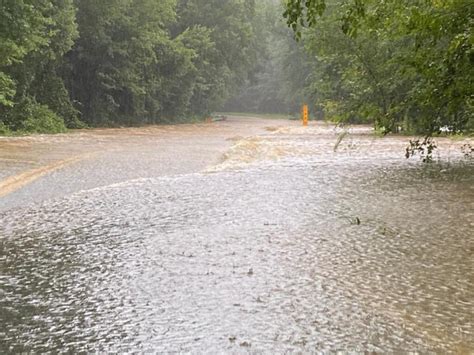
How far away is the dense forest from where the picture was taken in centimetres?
778

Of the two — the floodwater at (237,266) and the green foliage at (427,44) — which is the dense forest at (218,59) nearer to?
the green foliage at (427,44)

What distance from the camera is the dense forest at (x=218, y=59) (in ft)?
25.5

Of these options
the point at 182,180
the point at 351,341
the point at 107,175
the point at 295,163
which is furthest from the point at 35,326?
the point at 295,163

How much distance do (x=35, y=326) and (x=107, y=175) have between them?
9.76 m

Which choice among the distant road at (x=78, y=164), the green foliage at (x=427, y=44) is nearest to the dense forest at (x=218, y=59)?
the green foliage at (x=427, y=44)

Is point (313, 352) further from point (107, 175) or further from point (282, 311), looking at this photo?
point (107, 175)

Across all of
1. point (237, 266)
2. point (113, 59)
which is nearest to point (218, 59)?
point (113, 59)

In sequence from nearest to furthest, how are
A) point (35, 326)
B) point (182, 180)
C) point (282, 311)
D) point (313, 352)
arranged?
point (313, 352)
point (35, 326)
point (282, 311)
point (182, 180)

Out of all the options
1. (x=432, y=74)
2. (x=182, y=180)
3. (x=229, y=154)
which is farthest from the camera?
(x=229, y=154)

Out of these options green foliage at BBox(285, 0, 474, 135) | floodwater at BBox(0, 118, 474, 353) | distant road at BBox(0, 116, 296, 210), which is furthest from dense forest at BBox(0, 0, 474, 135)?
distant road at BBox(0, 116, 296, 210)

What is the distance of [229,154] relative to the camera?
20.0m

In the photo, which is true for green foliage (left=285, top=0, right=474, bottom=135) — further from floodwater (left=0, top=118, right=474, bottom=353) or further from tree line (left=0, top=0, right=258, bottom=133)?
tree line (left=0, top=0, right=258, bottom=133)

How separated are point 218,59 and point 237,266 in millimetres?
51853

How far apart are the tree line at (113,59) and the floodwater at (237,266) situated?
1696 centimetres
